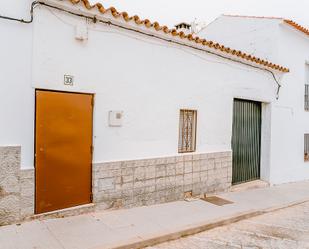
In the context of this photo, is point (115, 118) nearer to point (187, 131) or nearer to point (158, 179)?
point (158, 179)

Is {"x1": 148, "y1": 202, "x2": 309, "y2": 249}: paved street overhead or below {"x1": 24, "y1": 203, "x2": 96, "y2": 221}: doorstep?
below

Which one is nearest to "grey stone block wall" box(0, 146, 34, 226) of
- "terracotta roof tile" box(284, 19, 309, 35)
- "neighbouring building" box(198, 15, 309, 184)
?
"neighbouring building" box(198, 15, 309, 184)

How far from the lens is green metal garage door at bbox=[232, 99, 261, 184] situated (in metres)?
9.54

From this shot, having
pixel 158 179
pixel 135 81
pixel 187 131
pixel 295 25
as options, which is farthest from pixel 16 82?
pixel 295 25

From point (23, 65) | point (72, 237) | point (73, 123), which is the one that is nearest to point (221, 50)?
point (73, 123)

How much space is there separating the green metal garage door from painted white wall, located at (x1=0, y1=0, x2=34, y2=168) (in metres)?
6.23

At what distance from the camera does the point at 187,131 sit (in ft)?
25.9

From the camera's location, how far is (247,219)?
6906 millimetres

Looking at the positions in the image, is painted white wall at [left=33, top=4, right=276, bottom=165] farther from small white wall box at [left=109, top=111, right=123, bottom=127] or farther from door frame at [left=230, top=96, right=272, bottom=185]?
door frame at [left=230, top=96, right=272, bottom=185]

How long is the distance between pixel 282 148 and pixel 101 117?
7750 mm

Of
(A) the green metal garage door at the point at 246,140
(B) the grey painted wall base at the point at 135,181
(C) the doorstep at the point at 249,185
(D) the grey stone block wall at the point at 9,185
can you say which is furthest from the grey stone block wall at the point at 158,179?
(D) the grey stone block wall at the point at 9,185

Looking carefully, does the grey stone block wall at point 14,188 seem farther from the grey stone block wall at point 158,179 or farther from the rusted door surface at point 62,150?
the grey stone block wall at point 158,179

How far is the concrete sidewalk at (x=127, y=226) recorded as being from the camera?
4.64 meters

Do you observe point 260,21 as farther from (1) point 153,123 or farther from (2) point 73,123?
(2) point 73,123
